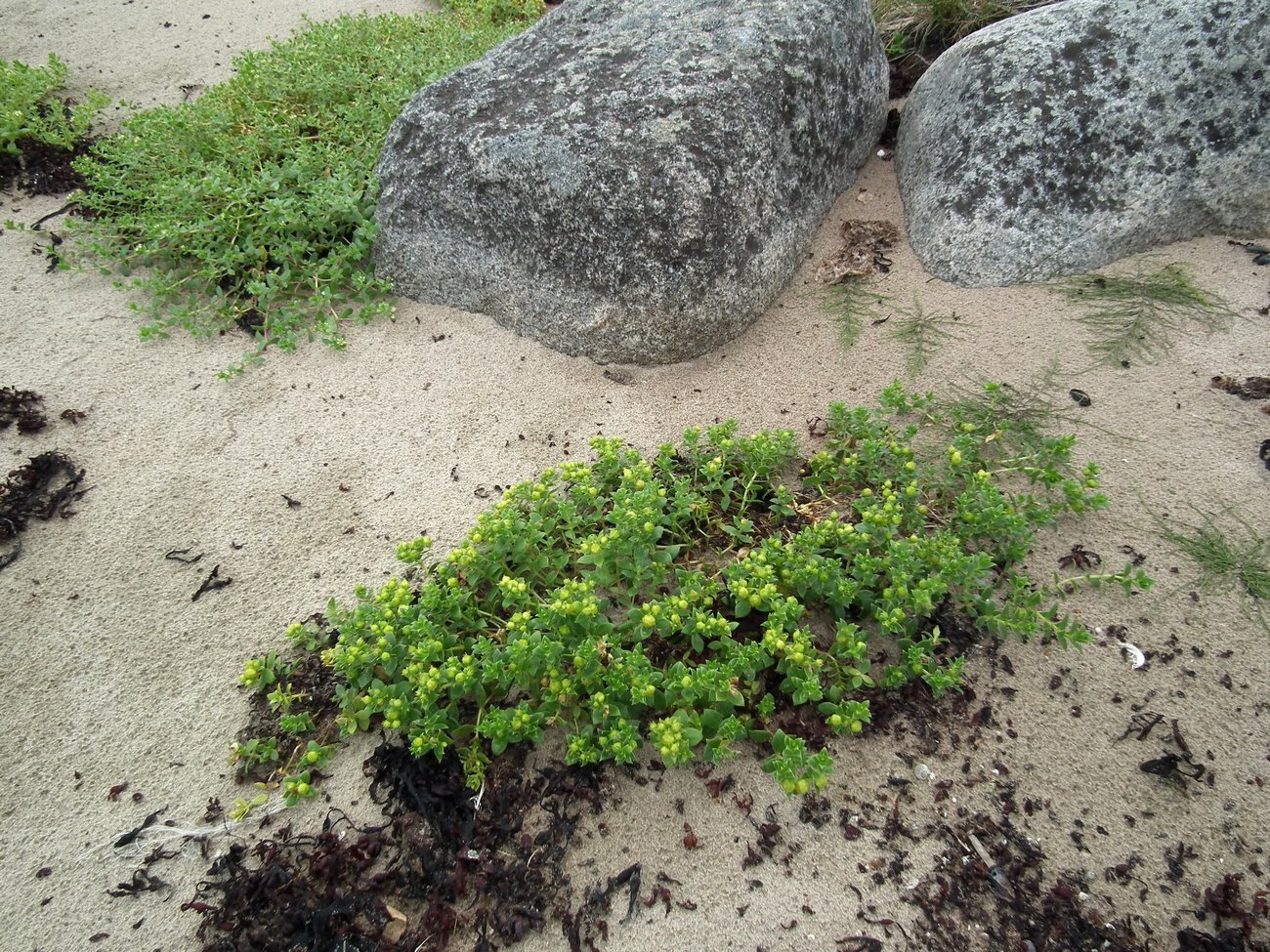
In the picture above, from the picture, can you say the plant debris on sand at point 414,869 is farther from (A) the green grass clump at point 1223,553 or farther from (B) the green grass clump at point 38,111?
(B) the green grass clump at point 38,111

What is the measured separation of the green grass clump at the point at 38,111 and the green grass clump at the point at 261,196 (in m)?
0.28

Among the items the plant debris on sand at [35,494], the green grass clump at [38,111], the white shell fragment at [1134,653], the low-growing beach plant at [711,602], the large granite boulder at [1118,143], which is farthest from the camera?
the green grass clump at [38,111]

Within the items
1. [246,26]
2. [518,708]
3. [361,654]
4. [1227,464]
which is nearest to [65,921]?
[361,654]

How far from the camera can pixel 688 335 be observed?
3.62 m

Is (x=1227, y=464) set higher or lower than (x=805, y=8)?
lower

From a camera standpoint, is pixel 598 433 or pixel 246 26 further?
pixel 246 26

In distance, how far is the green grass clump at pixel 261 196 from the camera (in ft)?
13.2

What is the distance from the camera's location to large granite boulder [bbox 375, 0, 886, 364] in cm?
349

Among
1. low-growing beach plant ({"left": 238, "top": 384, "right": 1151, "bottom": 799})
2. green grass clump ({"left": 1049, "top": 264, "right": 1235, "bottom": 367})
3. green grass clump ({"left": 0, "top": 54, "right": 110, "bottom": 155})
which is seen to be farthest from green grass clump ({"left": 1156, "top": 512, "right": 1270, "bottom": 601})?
green grass clump ({"left": 0, "top": 54, "right": 110, "bottom": 155})

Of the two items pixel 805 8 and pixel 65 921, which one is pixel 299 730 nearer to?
pixel 65 921

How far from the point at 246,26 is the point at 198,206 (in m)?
3.31

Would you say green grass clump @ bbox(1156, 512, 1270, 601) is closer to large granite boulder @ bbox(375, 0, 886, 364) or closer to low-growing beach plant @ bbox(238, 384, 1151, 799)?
low-growing beach plant @ bbox(238, 384, 1151, 799)

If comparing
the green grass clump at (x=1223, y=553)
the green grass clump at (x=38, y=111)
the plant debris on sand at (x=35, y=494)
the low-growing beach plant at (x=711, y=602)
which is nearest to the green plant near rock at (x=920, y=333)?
the low-growing beach plant at (x=711, y=602)

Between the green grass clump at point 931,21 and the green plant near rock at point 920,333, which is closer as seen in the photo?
the green plant near rock at point 920,333
